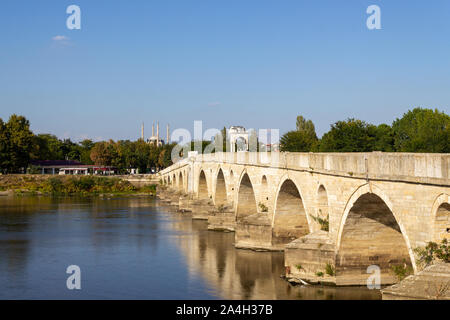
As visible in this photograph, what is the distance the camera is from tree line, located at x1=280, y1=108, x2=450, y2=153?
42.7 m

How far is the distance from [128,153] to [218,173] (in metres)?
68.2

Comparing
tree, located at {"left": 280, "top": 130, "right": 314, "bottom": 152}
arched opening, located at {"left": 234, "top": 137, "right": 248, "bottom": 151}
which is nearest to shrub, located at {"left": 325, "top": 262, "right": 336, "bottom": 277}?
tree, located at {"left": 280, "top": 130, "right": 314, "bottom": 152}

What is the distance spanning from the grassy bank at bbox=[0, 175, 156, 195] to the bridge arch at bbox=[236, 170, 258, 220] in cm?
4372

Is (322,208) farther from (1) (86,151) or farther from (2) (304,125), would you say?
(1) (86,151)

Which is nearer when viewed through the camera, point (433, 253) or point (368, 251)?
point (433, 253)

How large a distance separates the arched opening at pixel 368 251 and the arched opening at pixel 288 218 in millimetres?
7381

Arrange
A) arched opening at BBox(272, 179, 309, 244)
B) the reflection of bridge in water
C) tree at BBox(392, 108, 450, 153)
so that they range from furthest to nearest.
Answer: tree at BBox(392, 108, 450, 153)
arched opening at BBox(272, 179, 309, 244)
the reflection of bridge in water

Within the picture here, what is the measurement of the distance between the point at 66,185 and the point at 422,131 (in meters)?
46.3

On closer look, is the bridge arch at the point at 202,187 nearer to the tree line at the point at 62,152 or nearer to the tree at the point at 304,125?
the tree at the point at 304,125

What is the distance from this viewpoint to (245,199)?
3303 centimetres

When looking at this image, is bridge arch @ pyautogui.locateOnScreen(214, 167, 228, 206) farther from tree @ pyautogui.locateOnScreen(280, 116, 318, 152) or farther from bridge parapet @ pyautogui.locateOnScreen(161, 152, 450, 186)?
tree @ pyautogui.locateOnScreen(280, 116, 318, 152)

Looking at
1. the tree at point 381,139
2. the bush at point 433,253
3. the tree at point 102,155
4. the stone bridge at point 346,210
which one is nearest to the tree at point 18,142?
the tree at point 102,155

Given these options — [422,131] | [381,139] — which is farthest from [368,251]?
Answer: [422,131]
